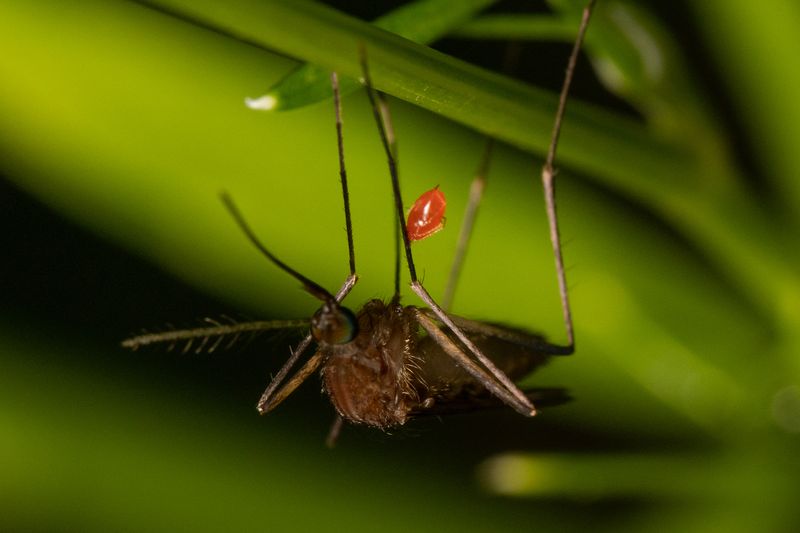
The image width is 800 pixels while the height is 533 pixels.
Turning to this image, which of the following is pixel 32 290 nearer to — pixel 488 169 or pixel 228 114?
pixel 228 114

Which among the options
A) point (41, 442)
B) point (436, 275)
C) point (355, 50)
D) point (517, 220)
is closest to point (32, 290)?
point (41, 442)

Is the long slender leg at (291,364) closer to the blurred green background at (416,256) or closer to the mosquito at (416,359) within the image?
the mosquito at (416,359)

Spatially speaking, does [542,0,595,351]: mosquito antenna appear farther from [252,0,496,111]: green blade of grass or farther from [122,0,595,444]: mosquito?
[252,0,496,111]: green blade of grass

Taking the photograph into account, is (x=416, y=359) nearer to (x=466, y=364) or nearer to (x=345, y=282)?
(x=466, y=364)

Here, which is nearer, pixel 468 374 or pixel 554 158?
pixel 554 158

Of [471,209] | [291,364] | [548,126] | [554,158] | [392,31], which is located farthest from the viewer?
[471,209]

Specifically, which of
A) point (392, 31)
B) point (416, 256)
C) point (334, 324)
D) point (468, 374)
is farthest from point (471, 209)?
point (392, 31)

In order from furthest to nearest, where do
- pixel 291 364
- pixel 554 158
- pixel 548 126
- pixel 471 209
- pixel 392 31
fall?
pixel 471 209
pixel 291 364
pixel 554 158
pixel 548 126
pixel 392 31
